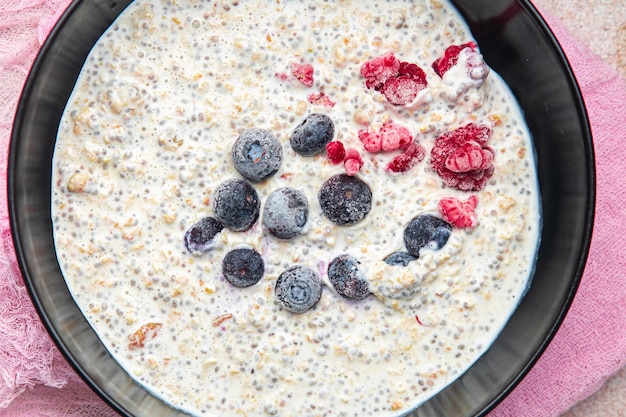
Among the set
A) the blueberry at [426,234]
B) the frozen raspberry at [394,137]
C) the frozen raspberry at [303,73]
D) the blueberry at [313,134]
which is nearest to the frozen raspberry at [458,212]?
the blueberry at [426,234]

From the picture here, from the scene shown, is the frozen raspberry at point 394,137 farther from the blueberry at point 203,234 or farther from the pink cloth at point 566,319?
the pink cloth at point 566,319

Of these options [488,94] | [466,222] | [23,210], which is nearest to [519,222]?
[466,222]

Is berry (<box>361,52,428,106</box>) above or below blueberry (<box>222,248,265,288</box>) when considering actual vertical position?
above

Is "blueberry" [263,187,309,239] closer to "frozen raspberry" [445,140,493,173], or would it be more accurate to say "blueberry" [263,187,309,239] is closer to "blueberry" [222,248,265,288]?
"blueberry" [222,248,265,288]

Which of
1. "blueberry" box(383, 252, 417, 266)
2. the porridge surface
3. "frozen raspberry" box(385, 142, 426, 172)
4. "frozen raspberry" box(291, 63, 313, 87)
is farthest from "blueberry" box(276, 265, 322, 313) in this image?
"frozen raspberry" box(291, 63, 313, 87)

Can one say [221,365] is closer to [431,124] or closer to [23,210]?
[23,210]
